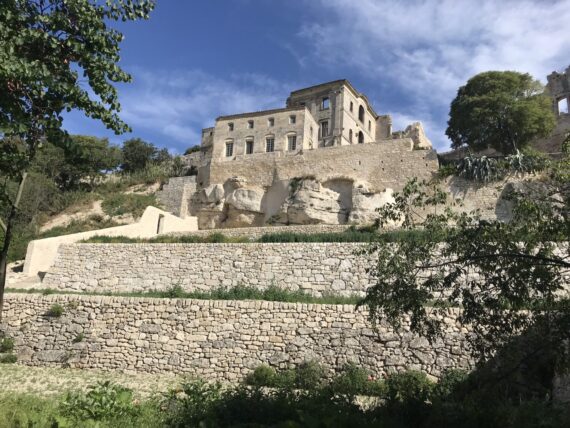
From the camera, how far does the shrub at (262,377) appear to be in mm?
11414

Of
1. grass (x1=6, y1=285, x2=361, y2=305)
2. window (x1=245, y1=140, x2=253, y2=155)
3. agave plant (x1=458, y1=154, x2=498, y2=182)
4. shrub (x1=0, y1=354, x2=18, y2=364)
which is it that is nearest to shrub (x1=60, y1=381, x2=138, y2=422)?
shrub (x1=0, y1=354, x2=18, y2=364)

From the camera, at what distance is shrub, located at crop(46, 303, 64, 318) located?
1385cm

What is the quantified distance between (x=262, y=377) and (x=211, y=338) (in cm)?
204

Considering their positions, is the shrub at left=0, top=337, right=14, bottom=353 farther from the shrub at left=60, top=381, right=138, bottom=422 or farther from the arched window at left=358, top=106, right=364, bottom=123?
the arched window at left=358, top=106, right=364, bottom=123

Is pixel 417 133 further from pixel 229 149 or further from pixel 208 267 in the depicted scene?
pixel 208 267

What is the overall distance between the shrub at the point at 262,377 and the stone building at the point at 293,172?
671 inches

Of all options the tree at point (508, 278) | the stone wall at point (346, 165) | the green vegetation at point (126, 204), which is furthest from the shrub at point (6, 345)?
the stone wall at point (346, 165)

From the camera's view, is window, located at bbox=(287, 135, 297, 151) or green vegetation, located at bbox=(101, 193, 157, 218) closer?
green vegetation, located at bbox=(101, 193, 157, 218)

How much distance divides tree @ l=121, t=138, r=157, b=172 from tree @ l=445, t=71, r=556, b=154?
26.4 meters

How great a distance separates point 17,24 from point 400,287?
650 cm

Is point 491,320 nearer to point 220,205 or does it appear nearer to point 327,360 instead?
point 327,360

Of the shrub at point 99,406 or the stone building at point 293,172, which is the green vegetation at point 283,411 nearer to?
the shrub at point 99,406

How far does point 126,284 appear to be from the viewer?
18.6 meters

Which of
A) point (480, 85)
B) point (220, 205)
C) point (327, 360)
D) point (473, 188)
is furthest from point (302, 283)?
point (480, 85)
